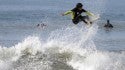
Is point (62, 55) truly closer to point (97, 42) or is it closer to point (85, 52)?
point (85, 52)

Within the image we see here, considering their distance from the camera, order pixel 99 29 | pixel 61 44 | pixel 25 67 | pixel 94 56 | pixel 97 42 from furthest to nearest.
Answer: pixel 99 29 < pixel 97 42 < pixel 61 44 < pixel 94 56 < pixel 25 67

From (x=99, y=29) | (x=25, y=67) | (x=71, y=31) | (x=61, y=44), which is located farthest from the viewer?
(x=99, y=29)

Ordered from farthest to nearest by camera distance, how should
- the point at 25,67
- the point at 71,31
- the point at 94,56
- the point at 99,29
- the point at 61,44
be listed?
the point at 99,29, the point at 71,31, the point at 61,44, the point at 94,56, the point at 25,67

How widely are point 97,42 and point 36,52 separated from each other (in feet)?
39.1

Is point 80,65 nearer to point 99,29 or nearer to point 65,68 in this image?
A: point 65,68

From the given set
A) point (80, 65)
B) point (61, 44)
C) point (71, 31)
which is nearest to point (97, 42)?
point (71, 31)

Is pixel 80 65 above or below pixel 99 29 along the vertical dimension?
above

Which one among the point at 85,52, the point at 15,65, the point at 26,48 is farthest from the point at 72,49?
the point at 15,65

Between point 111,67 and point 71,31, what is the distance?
1966 cm

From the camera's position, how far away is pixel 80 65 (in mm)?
21656

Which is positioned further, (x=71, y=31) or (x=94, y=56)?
(x=71, y=31)

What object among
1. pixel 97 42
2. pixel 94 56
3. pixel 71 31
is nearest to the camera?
pixel 94 56

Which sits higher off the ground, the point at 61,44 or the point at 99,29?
the point at 61,44

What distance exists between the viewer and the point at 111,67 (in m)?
21.5
